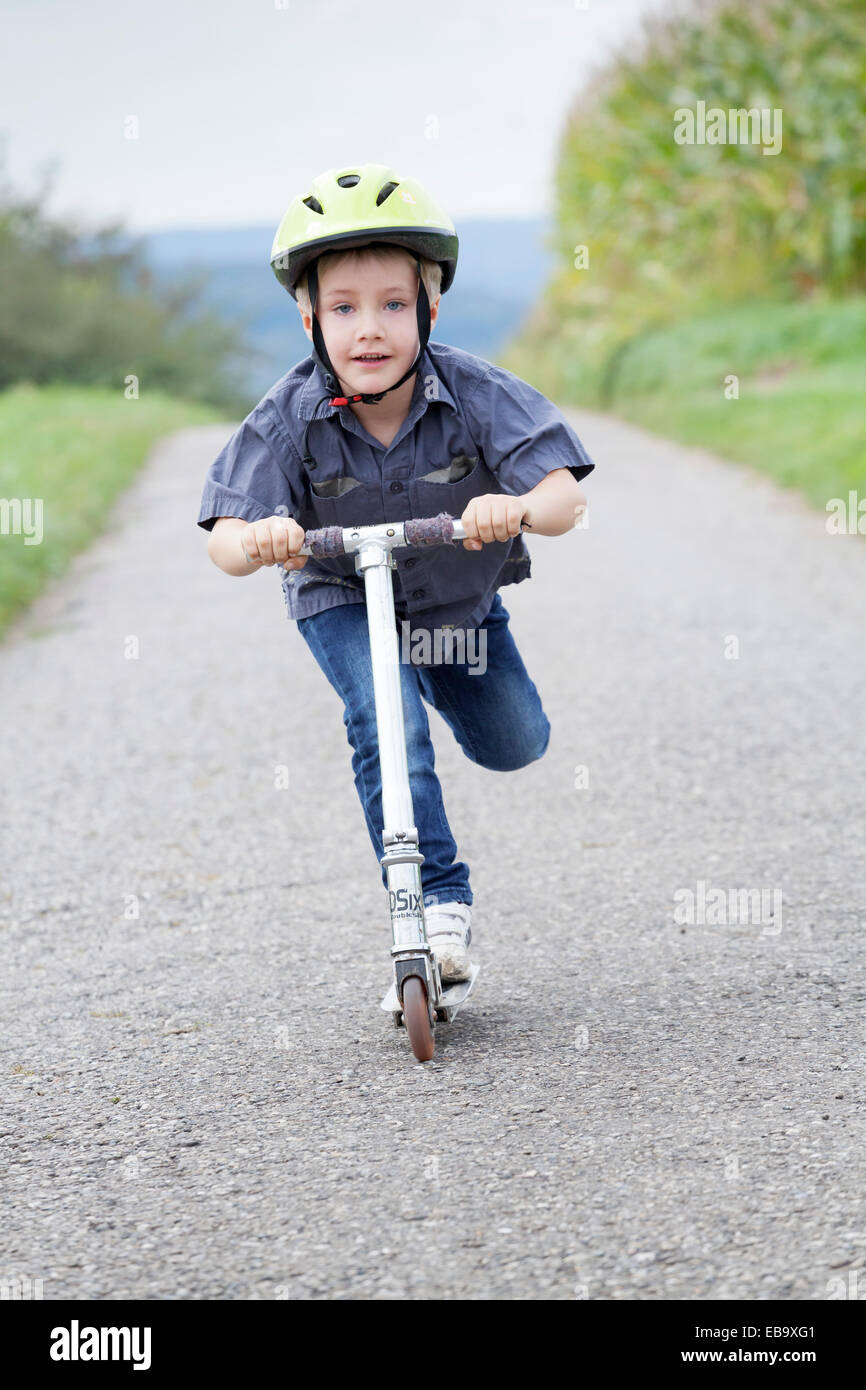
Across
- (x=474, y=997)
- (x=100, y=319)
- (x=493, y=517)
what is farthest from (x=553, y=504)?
(x=100, y=319)

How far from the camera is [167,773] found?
18.6 ft

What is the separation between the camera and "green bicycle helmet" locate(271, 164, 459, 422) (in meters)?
3.04

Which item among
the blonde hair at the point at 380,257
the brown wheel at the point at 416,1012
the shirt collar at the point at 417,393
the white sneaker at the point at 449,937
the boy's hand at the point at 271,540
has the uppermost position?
the blonde hair at the point at 380,257

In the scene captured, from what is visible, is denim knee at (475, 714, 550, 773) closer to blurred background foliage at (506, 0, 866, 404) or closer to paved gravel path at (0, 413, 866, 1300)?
paved gravel path at (0, 413, 866, 1300)

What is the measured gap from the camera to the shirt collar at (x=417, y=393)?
318cm

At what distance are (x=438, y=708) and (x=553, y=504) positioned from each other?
819 mm

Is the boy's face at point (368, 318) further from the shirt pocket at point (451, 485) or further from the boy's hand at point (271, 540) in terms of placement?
the boy's hand at point (271, 540)

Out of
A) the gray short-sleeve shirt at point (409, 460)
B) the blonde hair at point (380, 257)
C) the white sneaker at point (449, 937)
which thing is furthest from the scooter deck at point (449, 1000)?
the blonde hair at point (380, 257)

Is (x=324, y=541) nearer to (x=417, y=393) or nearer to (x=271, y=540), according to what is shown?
(x=271, y=540)

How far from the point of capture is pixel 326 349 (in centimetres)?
316

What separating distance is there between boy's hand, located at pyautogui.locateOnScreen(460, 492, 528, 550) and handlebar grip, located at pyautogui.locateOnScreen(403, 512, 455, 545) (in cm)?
4

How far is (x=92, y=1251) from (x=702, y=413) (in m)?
12.1

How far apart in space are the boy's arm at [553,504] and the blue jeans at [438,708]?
473 millimetres

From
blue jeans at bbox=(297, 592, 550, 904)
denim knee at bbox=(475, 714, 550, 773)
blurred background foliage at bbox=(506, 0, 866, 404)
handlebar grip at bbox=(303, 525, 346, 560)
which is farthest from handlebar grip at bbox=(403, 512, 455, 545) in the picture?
blurred background foliage at bbox=(506, 0, 866, 404)
